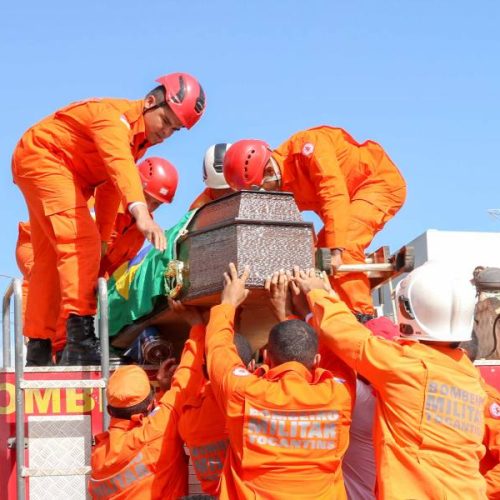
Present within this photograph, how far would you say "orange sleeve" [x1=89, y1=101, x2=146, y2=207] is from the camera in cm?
623

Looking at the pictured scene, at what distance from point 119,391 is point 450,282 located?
1945 mm

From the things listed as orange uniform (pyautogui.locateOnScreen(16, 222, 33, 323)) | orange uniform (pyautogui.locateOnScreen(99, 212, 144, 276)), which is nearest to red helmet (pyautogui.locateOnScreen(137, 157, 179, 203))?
orange uniform (pyautogui.locateOnScreen(99, 212, 144, 276))

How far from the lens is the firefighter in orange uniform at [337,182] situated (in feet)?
24.6

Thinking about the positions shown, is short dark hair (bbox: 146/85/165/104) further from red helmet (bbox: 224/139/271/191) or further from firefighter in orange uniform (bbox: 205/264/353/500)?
firefighter in orange uniform (bbox: 205/264/353/500)

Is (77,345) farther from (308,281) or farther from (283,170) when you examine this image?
(283,170)

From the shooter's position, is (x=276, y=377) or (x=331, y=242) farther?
(x=331, y=242)

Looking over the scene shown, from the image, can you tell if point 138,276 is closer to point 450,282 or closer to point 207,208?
point 207,208

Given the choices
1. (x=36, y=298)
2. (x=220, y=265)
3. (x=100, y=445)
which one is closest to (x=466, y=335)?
A: (x=220, y=265)

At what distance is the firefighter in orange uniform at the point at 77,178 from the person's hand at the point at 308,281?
1274mm

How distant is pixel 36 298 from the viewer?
6.94 meters

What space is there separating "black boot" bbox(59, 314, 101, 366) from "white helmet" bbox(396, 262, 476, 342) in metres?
2.57

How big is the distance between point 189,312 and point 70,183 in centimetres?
129

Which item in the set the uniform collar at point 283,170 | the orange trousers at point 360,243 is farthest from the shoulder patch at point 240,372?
the uniform collar at point 283,170

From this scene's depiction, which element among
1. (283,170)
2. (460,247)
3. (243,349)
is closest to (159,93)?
(283,170)
